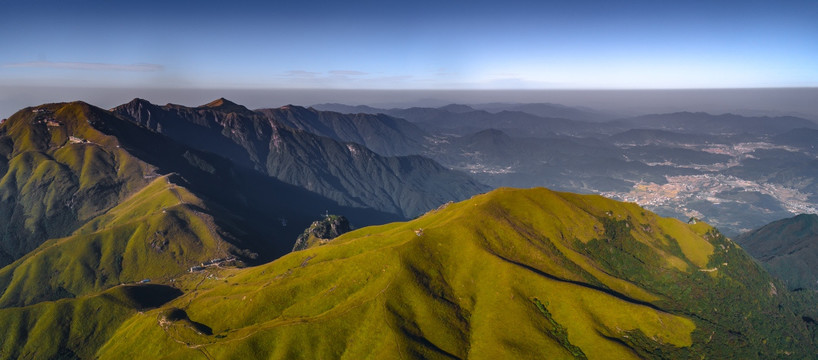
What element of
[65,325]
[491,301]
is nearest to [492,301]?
[491,301]

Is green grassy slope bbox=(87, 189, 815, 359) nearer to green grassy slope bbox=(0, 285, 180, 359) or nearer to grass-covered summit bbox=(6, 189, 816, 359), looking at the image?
grass-covered summit bbox=(6, 189, 816, 359)

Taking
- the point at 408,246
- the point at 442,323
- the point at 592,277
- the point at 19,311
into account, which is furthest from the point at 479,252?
the point at 19,311

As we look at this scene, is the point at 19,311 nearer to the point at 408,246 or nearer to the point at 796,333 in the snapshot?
the point at 408,246

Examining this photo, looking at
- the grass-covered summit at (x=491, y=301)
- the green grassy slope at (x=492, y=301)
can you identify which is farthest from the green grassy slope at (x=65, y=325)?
the green grassy slope at (x=492, y=301)

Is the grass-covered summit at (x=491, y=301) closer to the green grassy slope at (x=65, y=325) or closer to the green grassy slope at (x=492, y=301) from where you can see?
the green grassy slope at (x=492, y=301)

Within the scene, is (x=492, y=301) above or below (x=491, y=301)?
above

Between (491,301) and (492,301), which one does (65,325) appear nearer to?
(491,301)
